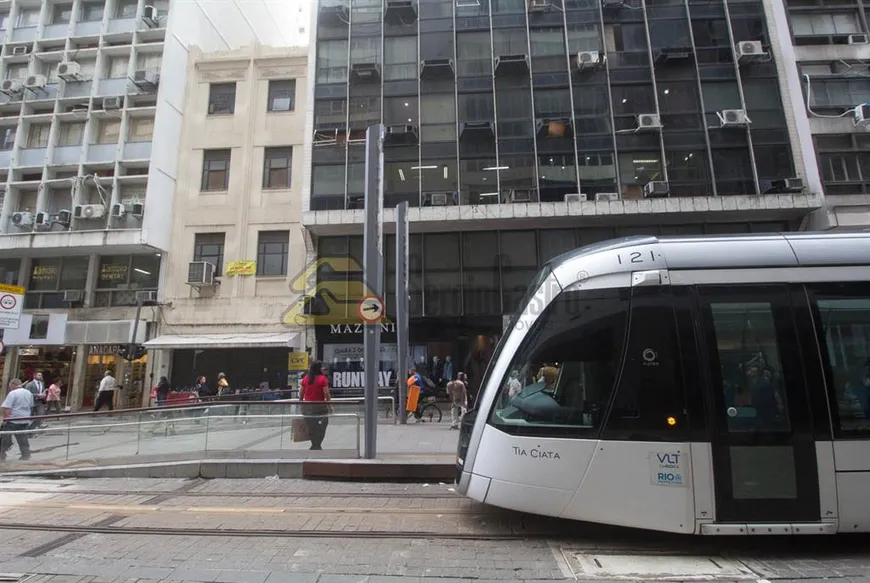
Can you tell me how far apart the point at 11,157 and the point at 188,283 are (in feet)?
36.6

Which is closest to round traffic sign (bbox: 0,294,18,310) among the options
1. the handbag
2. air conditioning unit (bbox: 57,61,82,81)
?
the handbag

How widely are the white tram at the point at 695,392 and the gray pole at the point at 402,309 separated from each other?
9.19 meters

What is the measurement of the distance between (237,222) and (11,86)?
13456 millimetres

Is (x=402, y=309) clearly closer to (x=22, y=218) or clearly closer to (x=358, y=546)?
(x=358, y=546)

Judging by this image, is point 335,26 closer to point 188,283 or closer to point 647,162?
point 188,283

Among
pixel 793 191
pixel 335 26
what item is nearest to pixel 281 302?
pixel 335 26

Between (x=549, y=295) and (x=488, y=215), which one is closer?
(x=549, y=295)

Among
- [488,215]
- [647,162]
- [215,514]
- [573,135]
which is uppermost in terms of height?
[573,135]

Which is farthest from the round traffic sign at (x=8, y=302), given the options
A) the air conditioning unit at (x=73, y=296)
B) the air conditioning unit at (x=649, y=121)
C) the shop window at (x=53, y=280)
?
the air conditioning unit at (x=649, y=121)

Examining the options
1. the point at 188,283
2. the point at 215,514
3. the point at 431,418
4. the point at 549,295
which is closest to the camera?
the point at 549,295

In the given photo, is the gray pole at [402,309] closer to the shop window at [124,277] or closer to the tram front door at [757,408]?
the tram front door at [757,408]

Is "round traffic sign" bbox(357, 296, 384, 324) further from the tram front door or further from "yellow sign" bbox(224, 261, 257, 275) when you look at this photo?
"yellow sign" bbox(224, 261, 257, 275)

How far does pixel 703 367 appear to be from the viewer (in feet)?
14.8

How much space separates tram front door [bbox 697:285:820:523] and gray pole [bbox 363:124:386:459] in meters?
5.28
